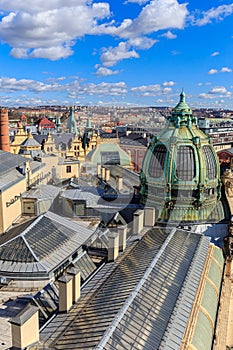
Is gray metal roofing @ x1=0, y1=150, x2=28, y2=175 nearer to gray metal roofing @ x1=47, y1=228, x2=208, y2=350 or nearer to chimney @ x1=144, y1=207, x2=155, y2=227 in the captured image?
chimney @ x1=144, y1=207, x2=155, y2=227

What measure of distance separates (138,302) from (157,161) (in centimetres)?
1428

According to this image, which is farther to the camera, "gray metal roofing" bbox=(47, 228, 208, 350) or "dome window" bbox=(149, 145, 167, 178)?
"dome window" bbox=(149, 145, 167, 178)

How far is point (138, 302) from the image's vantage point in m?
15.3

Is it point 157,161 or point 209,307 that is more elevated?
point 157,161

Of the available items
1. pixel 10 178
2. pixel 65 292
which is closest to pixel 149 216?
pixel 65 292

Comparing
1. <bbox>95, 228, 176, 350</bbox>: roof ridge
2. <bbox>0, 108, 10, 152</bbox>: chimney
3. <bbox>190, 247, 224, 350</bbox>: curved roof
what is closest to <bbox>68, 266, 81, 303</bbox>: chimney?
<bbox>95, 228, 176, 350</bbox>: roof ridge

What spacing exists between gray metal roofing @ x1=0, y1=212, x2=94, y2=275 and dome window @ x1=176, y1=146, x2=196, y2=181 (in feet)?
28.3

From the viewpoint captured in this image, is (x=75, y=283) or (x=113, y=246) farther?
(x=113, y=246)

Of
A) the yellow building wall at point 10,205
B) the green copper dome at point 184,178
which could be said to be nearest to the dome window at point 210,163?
the green copper dome at point 184,178

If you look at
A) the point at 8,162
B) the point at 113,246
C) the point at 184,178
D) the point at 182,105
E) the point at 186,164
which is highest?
the point at 182,105

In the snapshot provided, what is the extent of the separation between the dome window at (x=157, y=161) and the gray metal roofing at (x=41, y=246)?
739cm

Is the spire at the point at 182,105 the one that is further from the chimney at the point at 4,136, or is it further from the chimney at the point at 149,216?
the chimney at the point at 4,136

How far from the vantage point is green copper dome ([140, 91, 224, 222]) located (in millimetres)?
26469

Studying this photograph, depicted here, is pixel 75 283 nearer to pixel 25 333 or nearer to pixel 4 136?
pixel 25 333
